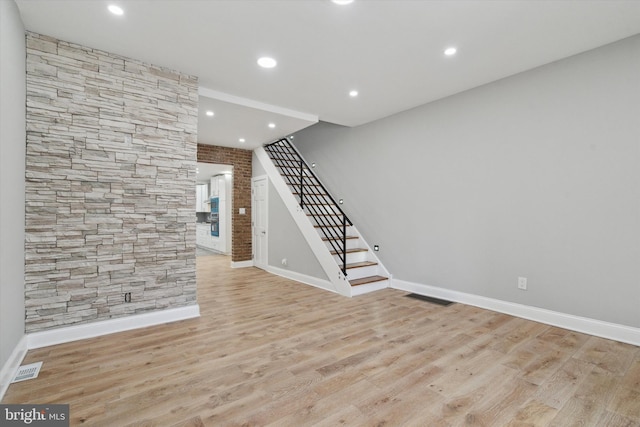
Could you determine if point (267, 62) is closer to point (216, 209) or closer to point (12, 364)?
point (12, 364)

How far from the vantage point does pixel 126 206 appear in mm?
3105

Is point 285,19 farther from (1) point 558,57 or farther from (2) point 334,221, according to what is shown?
(2) point 334,221

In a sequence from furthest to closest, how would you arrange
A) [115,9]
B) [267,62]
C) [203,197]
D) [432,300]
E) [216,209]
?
1. [203,197]
2. [216,209]
3. [432,300]
4. [267,62]
5. [115,9]

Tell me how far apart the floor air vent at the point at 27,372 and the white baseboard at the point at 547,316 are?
169 inches

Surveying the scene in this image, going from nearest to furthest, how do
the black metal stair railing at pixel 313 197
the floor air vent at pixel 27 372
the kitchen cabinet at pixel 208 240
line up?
1. the floor air vent at pixel 27 372
2. the black metal stair railing at pixel 313 197
3. the kitchen cabinet at pixel 208 240

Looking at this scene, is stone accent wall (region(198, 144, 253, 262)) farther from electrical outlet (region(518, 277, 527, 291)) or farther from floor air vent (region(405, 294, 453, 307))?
electrical outlet (region(518, 277, 527, 291))

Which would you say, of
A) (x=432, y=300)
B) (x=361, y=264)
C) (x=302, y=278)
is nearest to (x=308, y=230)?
(x=302, y=278)

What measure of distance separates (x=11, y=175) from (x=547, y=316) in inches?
203

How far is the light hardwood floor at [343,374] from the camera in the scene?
1797mm

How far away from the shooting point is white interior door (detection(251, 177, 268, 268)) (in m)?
6.38

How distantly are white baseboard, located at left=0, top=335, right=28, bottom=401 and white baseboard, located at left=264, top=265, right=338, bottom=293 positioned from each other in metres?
3.48

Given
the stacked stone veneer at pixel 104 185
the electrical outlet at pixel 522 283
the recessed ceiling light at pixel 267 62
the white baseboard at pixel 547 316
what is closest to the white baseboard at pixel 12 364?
the stacked stone veneer at pixel 104 185

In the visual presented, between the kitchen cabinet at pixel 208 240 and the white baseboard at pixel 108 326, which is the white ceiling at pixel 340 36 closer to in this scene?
the white baseboard at pixel 108 326

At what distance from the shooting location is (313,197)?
6.12 metres
